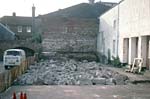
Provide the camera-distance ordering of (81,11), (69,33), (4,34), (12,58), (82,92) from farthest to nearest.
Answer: (4,34) < (81,11) < (69,33) < (12,58) < (82,92)


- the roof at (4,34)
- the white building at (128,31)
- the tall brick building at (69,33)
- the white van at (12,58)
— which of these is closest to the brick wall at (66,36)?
the tall brick building at (69,33)

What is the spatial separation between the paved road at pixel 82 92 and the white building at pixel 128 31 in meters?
7.98

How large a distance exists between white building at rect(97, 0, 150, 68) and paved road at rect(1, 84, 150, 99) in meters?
7.98

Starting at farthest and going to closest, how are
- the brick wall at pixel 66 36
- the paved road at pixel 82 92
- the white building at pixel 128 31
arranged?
the brick wall at pixel 66 36 → the white building at pixel 128 31 → the paved road at pixel 82 92

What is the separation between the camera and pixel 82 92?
1795 cm

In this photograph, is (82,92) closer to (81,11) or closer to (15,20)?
(81,11)

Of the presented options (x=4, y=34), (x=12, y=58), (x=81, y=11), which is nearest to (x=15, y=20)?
(x=4, y=34)

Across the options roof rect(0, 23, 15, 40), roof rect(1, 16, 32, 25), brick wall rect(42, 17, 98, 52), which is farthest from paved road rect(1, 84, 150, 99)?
roof rect(1, 16, 32, 25)

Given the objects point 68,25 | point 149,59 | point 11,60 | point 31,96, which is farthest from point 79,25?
point 31,96

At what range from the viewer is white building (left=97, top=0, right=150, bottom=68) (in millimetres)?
27747

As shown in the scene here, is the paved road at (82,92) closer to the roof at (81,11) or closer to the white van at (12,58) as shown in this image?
the white van at (12,58)

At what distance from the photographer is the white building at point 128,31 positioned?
27.7 meters

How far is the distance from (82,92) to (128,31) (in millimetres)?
15614

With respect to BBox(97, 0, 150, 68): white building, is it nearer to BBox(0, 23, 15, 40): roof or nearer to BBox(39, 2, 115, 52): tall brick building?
BBox(39, 2, 115, 52): tall brick building
